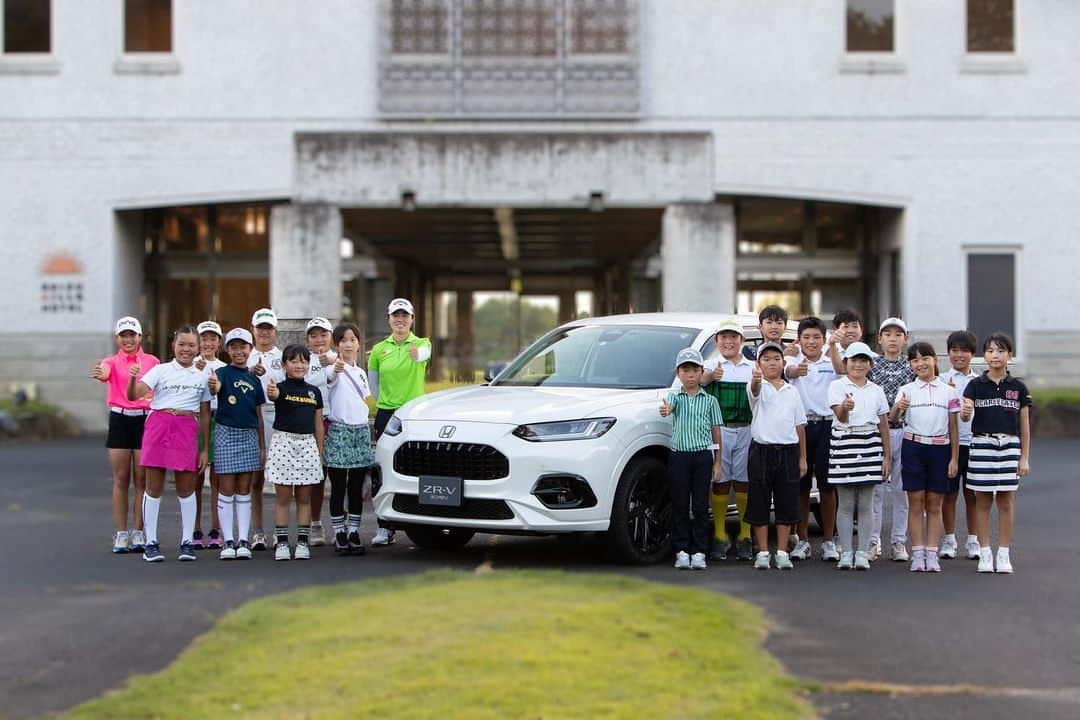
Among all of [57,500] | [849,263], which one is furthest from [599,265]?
[57,500]

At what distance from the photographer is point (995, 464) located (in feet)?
31.8

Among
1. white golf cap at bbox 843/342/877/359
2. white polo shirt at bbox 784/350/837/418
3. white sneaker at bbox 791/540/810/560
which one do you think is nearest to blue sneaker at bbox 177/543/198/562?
white sneaker at bbox 791/540/810/560

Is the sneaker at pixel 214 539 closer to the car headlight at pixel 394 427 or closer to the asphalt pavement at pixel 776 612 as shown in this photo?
the asphalt pavement at pixel 776 612

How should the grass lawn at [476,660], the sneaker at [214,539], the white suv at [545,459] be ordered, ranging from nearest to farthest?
1. the grass lawn at [476,660]
2. the white suv at [545,459]
3. the sneaker at [214,539]

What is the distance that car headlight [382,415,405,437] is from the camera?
978 cm

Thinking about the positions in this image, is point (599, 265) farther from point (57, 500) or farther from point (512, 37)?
point (57, 500)

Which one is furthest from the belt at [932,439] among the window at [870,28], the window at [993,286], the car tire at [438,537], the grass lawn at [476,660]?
the window at [870,28]

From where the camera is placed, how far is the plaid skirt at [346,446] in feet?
33.7

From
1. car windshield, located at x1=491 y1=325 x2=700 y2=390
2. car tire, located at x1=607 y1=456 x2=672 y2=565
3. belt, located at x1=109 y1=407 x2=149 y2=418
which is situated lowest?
car tire, located at x1=607 y1=456 x2=672 y2=565

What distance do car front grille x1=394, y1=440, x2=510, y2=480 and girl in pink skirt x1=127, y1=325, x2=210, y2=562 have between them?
157 cm

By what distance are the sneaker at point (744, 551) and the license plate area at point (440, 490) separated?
7.11ft

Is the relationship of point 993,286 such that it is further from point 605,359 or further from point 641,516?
point 641,516

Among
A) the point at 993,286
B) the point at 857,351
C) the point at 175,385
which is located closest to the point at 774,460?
the point at 857,351

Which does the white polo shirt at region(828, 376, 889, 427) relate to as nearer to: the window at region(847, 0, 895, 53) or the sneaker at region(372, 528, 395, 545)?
the sneaker at region(372, 528, 395, 545)
